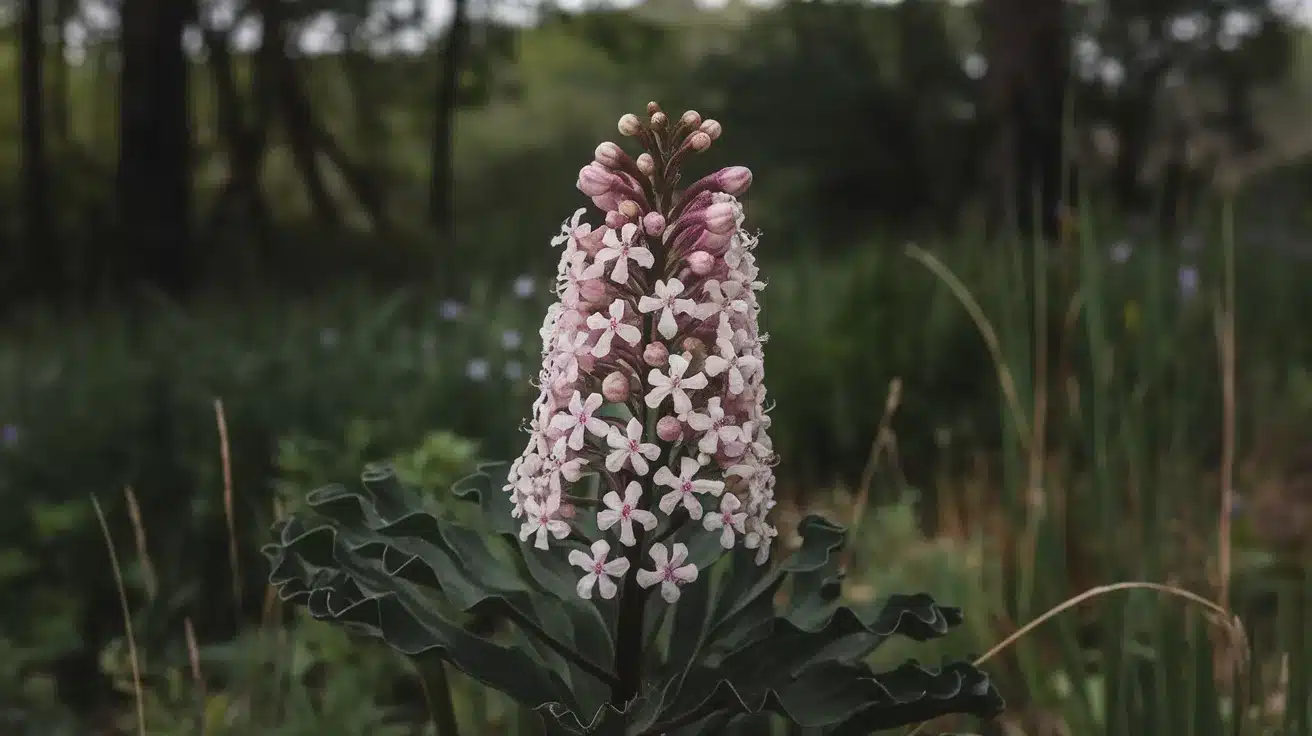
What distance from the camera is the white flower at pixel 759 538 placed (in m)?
1.31

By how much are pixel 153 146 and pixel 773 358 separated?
4.24 metres

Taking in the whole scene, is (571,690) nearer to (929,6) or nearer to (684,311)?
(684,311)

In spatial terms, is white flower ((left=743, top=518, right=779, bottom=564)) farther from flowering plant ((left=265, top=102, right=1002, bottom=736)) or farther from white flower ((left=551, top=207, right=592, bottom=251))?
white flower ((left=551, top=207, right=592, bottom=251))

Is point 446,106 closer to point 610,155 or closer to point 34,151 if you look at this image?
point 34,151

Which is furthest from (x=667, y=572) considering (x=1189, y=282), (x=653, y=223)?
(x=1189, y=282)

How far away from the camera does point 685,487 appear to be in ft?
4.16

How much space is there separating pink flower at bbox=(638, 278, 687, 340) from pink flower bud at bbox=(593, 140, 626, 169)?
0.15 meters

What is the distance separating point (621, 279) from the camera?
4.14 feet

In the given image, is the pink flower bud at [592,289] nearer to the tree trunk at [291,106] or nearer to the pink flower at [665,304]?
the pink flower at [665,304]

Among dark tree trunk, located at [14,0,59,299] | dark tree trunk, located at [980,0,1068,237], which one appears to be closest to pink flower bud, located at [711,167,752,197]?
dark tree trunk, located at [980,0,1068,237]

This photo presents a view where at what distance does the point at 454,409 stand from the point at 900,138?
6796mm

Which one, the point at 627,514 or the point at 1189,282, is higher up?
the point at 627,514

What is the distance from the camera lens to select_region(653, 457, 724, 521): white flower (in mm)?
1251

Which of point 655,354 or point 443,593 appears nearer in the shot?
point 655,354
